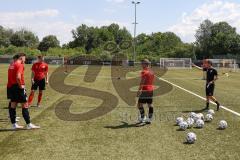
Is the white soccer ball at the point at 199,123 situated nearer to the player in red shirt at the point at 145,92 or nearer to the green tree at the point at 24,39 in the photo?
the player in red shirt at the point at 145,92

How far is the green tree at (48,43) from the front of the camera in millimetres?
160625

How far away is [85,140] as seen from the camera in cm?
1102

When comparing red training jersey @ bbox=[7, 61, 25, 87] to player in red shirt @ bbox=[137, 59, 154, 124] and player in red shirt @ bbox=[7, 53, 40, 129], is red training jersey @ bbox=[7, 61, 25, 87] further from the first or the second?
player in red shirt @ bbox=[137, 59, 154, 124]

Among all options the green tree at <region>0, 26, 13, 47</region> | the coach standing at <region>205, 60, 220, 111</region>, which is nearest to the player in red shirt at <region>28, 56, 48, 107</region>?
the coach standing at <region>205, 60, 220, 111</region>

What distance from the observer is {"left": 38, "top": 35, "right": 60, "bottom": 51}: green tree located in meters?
161

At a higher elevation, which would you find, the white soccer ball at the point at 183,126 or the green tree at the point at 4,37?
the green tree at the point at 4,37

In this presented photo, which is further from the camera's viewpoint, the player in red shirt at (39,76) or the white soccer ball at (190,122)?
the player in red shirt at (39,76)

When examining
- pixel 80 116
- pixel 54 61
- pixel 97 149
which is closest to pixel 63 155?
pixel 97 149

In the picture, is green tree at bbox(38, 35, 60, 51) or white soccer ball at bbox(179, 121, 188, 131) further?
green tree at bbox(38, 35, 60, 51)

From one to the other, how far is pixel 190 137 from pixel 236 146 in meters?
1.10

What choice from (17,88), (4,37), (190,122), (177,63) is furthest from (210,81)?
(4,37)

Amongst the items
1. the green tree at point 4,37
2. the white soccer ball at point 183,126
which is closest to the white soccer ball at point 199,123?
the white soccer ball at point 183,126

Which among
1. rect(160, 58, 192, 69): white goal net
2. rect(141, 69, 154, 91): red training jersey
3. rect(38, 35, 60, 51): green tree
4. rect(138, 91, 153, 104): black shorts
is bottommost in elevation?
rect(160, 58, 192, 69): white goal net

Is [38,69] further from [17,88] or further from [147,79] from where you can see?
[147,79]
